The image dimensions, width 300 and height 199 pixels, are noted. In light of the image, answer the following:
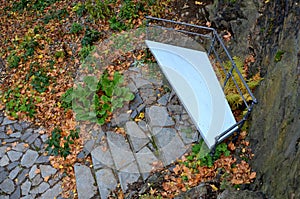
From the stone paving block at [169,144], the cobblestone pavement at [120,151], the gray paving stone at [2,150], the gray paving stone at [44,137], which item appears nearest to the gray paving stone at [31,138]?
the cobblestone pavement at [120,151]

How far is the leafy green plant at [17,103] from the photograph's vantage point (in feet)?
21.6

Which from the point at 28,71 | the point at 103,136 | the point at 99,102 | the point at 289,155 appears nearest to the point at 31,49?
the point at 28,71

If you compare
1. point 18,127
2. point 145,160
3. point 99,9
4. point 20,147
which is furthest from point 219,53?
point 18,127

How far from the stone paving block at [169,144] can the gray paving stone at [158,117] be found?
4.8 inches

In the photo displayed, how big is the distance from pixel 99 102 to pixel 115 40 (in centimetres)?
193

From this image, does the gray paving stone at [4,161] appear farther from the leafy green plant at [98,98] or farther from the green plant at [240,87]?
the green plant at [240,87]

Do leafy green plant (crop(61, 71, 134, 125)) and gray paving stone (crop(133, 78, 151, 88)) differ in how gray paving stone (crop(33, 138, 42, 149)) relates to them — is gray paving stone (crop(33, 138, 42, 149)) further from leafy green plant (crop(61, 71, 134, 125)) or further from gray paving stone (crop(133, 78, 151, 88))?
gray paving stone (crop(133, 78, 151, 88))

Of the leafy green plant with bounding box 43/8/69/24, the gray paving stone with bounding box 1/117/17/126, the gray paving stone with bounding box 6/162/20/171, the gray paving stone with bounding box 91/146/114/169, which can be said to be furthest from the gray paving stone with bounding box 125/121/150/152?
the leafy green plant with bounding box 43/8/69/24

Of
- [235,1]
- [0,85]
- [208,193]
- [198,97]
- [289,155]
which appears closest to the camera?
[289,155]

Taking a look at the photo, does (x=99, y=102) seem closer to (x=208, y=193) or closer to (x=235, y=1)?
(x=208, y=193)

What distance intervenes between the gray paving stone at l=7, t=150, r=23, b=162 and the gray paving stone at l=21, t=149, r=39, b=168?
0.12 metres

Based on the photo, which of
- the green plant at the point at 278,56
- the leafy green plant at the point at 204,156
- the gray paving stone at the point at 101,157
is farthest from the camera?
the gray paving stone at the point at 101,157

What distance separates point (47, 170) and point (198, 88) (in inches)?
127

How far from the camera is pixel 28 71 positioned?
292 inches
